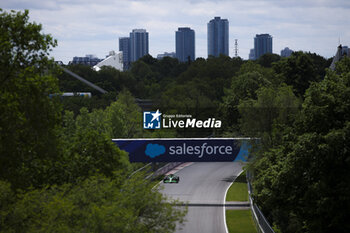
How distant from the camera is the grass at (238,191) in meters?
52.8

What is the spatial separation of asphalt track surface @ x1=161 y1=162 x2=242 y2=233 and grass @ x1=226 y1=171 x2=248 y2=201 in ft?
2.29

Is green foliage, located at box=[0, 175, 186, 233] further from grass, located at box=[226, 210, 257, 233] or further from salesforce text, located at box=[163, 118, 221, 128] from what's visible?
salesforce text, located at box=[163, 118, 221, 128]

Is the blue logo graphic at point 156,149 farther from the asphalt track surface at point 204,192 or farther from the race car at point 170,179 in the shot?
the race car at point 170,179

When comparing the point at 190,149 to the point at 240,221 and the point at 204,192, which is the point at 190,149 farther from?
the point at 240,221

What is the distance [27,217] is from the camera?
65.0 ft

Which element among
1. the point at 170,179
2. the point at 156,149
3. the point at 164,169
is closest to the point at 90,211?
the point at 156,149

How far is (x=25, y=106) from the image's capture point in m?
23.6

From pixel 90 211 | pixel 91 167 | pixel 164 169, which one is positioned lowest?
pixel 164 169

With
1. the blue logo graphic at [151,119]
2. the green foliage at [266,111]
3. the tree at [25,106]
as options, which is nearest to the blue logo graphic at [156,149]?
the green foliage at [266,111]

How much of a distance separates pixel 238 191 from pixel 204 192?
3.48 m

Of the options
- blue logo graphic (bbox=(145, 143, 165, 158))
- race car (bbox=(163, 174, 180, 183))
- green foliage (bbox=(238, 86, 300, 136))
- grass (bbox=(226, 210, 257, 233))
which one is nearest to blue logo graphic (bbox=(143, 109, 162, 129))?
race car (bbox=(163, 174, 180, 183))

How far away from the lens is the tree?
23031 mm

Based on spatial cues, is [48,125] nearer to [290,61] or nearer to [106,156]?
[106,156]

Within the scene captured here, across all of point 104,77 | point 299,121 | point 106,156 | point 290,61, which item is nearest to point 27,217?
point 106,156
